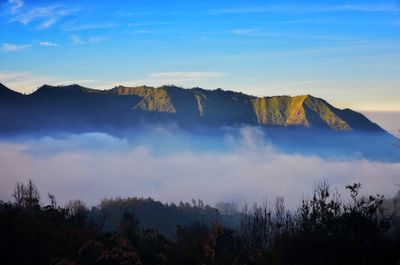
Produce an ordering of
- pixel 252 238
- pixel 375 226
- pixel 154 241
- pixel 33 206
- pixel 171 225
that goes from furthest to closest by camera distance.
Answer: pixel 171 225
pixel 252 238
pixel 33 206
pixel 154 241
pixel 375 226

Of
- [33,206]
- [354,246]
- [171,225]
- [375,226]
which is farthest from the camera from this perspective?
[171,225]

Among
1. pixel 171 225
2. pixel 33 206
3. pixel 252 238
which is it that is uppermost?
pixel 33 206

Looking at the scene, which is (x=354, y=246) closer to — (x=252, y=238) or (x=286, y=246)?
(x=286, y=246)

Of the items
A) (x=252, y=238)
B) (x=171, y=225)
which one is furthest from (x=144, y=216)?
(x=252, y=238)

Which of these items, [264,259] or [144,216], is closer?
[264,259]

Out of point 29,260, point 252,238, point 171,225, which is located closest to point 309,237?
point 29,260

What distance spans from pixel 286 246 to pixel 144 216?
428ft

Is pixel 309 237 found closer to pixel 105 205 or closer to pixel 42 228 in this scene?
pixel 42 228

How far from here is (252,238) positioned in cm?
2417

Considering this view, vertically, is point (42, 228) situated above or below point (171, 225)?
above

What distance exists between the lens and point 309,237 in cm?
1276

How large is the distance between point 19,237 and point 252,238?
514 inches

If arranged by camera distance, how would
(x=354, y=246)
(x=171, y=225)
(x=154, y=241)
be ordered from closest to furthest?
(x=354, y=246) < (x=154, y=241) < (x=171, y=225)

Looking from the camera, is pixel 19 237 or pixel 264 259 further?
pixel 19 237
